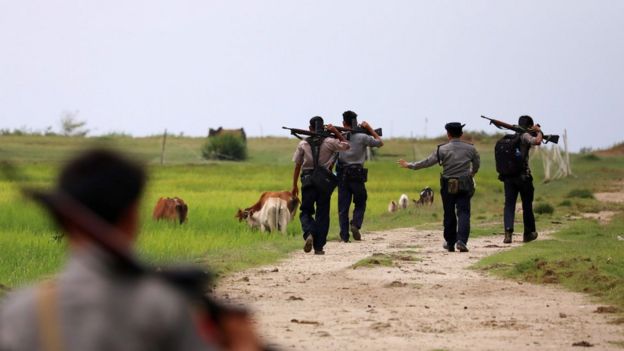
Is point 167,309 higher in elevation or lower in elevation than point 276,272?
higher

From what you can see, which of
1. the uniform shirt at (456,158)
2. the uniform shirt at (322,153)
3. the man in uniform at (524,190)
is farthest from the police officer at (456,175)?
the man in uniform at (524,190)

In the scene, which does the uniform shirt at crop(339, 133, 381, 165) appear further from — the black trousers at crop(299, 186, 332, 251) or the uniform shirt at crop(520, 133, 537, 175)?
the black trousers at crop(299, 186, 332, 251)

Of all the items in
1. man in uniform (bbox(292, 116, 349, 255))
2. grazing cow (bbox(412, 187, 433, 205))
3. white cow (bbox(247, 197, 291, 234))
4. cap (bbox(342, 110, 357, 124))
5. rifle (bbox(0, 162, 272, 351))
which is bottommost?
grazing cow (bbox(412, 187, 433, 205))

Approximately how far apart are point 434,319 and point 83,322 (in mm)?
8303

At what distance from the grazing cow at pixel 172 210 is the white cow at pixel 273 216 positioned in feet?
5.02

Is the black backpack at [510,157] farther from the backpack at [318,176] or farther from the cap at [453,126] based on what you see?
the backpack at [318,176]

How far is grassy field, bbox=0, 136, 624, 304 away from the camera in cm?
1636

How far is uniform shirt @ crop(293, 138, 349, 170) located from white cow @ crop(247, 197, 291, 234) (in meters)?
3.50

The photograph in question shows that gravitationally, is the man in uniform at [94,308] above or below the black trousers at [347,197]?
above

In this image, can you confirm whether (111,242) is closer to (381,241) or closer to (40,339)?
(40,339)

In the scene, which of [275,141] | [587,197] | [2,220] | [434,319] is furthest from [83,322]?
[275,141]

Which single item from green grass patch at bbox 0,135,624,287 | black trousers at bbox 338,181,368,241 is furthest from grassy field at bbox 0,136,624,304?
black trousers at bbox 338,181,368,241

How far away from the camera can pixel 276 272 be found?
1555 centimetres

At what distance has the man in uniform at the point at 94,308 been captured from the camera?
10.9 feet
